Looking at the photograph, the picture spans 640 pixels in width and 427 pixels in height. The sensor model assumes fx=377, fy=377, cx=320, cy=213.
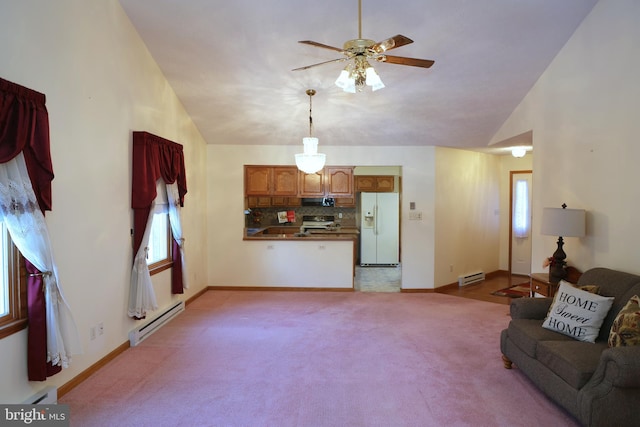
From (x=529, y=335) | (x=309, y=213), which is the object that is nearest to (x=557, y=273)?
(x=529, y=335)

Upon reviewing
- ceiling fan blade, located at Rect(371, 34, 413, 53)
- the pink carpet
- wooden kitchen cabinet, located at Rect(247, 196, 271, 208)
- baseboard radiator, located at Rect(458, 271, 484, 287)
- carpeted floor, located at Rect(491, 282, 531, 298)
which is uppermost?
ceiling fan blade, located at Rect(371, 34, 413, 53)

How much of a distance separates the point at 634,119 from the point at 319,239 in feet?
13.9

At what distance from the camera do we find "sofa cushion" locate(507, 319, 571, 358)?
110 inches

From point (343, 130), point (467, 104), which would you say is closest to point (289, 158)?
point (343, 130)

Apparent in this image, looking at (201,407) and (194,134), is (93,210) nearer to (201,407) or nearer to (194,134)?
(201,407)

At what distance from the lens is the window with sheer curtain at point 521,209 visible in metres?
7.23

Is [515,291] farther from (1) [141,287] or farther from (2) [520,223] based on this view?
(1) [141,287]

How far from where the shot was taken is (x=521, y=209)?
23.8 feet

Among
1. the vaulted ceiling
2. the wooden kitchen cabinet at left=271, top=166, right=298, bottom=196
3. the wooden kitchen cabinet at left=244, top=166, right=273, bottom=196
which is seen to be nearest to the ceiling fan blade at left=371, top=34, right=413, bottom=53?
the vaulted ceiling

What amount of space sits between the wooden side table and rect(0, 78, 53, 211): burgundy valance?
436cm

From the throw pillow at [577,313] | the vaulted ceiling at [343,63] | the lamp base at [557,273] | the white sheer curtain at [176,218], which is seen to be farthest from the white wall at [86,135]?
the lamp base at [557,273]

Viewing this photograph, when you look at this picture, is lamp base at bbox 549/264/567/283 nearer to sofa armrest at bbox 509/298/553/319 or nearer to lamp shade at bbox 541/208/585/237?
lamp shade at bbox 541/208/585/237

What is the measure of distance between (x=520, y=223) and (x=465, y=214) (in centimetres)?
146

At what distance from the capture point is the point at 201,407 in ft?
8.76
